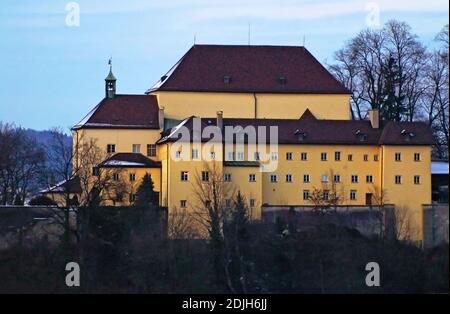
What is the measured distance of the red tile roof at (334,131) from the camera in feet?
157

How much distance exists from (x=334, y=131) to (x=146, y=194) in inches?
345

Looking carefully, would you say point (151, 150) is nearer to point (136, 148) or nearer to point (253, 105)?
point (136, 148)

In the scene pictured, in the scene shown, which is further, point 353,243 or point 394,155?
point 394,155

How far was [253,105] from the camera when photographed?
53219mm

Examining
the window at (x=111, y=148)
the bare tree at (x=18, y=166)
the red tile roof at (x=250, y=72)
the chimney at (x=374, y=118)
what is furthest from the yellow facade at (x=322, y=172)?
the bare tree at (x=18, y=166)

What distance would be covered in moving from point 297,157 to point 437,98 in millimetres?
5687

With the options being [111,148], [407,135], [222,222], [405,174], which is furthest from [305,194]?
[222,222]

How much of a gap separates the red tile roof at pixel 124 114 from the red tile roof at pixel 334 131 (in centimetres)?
128

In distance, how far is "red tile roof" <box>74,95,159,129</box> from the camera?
51031 millimetres

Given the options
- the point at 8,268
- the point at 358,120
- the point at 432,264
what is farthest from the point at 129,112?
the point at 432,264

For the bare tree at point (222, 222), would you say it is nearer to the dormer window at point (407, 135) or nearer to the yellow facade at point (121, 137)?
the yellow facade at point (121, 137)

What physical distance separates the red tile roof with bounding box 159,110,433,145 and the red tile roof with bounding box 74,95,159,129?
4.20 ft
